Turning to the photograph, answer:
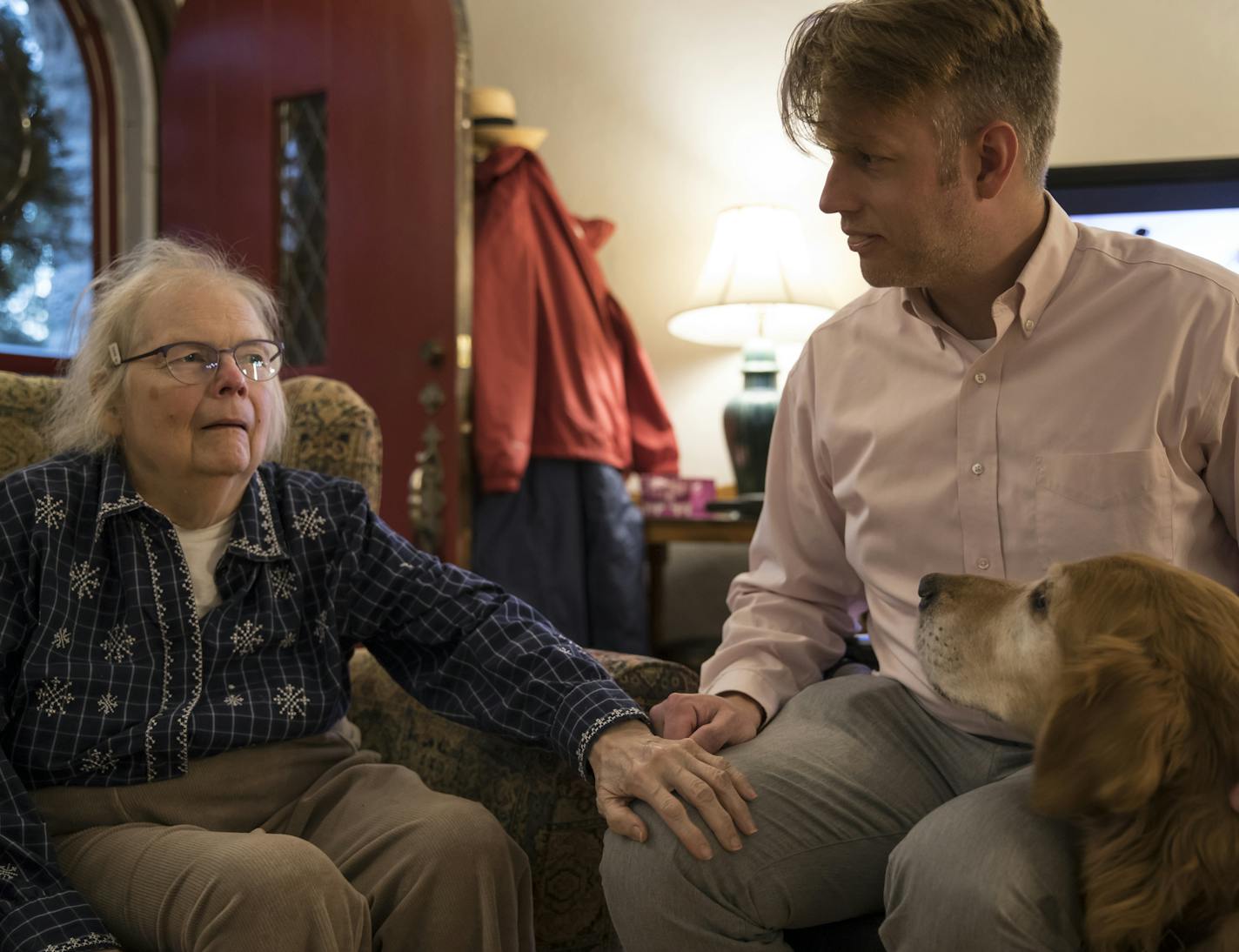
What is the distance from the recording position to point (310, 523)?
148cm

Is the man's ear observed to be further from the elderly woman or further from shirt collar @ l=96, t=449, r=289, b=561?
shirt collar @ l=96, t=449, r=289, b=561

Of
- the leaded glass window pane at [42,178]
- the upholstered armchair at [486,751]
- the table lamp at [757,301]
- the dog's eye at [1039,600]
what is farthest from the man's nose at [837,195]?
the leaded glass window pane at [42,178]

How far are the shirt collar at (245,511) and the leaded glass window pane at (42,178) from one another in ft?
7.12

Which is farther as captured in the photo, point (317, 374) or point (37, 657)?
point (317, 374)

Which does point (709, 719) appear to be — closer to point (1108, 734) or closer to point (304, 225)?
point (1108, 734)

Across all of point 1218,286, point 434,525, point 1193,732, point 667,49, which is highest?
point 667,49

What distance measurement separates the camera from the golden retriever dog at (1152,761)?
3.01ft

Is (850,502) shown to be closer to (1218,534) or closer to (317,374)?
(1218,534)

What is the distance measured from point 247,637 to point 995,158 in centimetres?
100

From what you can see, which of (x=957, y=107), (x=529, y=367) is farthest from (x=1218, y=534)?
(x=529, y=367)

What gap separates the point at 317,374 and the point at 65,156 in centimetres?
114

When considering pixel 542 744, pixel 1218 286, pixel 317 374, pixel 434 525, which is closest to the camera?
pixel 1218 286

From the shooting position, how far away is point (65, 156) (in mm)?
3562

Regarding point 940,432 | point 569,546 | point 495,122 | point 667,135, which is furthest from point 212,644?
point 667,135
